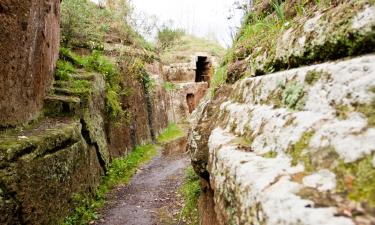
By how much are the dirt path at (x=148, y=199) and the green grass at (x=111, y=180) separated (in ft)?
0.75

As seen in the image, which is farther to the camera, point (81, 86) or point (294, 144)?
point (81, 86)

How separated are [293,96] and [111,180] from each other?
8.38 m

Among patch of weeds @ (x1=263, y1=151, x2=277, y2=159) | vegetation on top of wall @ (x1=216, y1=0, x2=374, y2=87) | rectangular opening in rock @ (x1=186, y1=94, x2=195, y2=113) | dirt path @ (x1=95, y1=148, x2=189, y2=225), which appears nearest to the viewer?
vegetation on top of wall @ (x1=216, y1=0, x2=374, y2=87)

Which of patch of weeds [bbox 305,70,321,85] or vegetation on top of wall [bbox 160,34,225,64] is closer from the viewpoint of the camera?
patch of weeds [bbox 305,70,321,85]

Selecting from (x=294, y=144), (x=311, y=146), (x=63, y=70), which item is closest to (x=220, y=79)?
(x=294, y=144)

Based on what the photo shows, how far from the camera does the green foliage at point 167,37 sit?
3272 cm

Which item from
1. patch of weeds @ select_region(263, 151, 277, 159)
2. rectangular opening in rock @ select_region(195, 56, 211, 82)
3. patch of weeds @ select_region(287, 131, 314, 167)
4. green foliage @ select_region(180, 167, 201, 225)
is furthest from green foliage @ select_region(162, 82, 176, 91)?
patch of weeds @ select_region(287, 131, 314, 167)

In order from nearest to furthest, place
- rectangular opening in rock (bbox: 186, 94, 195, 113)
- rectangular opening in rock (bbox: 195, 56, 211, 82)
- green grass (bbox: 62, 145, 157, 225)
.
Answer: green grass (bbox: 62, 145, 157, 225) < rectangular opening in rock (bbox: 186, 94, 195, 113) < rectangular opening in rock (bbox: 195, 56, 211, 82)

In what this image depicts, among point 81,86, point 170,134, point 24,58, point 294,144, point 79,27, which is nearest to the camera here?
point 294,144

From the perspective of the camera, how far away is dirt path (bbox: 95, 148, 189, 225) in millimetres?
7447

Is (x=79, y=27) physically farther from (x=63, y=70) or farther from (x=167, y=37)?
(x=167, y=37)

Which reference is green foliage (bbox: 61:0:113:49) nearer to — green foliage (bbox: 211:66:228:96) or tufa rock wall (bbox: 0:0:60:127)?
tufa rock wall (bbox: 0:0:60:127)

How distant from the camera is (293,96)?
8.25 feet

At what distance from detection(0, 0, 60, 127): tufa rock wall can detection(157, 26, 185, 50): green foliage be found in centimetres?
2396
